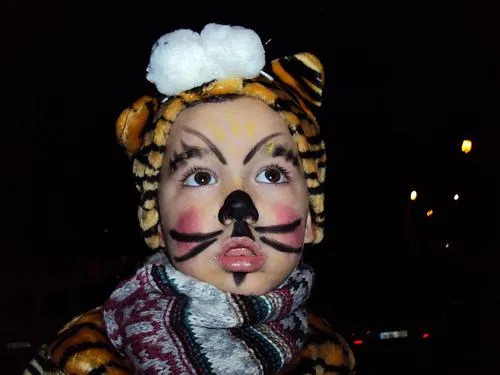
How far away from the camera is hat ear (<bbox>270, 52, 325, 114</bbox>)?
77.8 inches

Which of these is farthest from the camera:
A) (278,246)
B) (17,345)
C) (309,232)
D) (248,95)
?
(17,345)

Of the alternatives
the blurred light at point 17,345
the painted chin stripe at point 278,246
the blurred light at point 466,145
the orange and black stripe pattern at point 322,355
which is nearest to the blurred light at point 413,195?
the blurred light at point 466,145

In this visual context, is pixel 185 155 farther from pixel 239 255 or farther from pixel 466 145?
pixel 466 145

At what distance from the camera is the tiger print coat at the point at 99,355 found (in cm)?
163

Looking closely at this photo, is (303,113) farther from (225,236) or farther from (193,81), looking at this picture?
(225,236)

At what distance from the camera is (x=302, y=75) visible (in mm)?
1984

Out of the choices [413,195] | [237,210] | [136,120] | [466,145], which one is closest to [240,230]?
[237,210]

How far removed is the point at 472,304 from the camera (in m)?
7.17

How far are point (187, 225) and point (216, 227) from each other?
3.3 inches

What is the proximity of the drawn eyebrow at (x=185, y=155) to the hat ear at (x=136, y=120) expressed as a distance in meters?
0.19

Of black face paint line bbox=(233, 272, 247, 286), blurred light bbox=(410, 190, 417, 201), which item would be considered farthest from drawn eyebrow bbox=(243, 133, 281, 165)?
blurred light bbox=(410, 190, 417, 201)

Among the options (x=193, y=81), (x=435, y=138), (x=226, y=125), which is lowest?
→ (x=435, y=138)

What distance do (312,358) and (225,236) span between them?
48 cm

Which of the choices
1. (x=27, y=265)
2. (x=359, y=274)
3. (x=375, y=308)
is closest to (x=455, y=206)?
(x=359, y=274)
